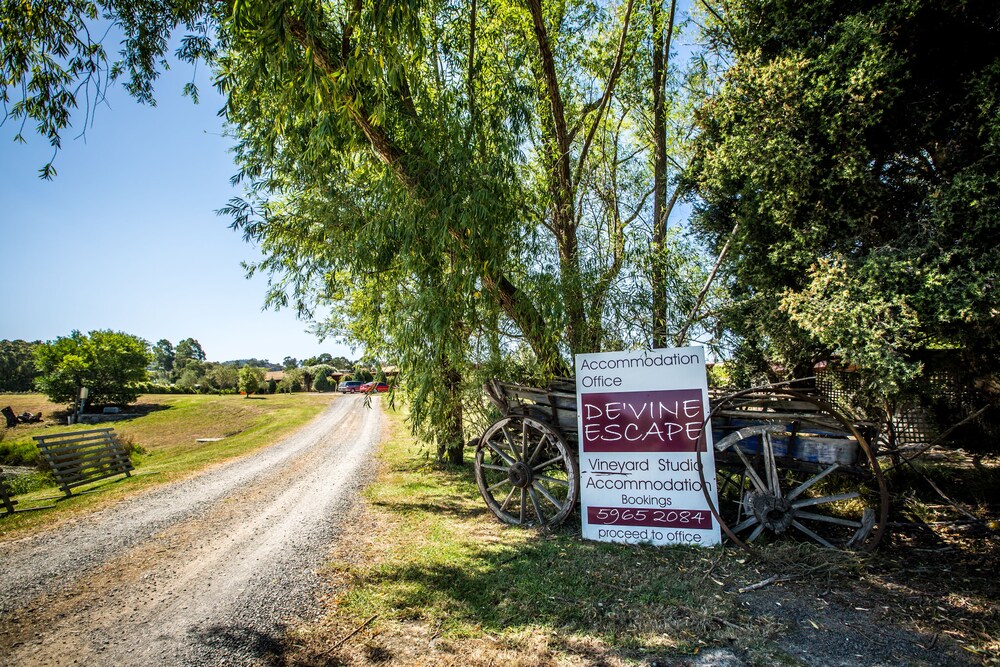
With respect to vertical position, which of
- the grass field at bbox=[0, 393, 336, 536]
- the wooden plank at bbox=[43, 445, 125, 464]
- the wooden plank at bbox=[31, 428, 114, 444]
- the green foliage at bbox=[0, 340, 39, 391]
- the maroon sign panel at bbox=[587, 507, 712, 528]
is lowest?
the grass field at bbox=[0, 393, 336, 536]

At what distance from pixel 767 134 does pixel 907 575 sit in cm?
453

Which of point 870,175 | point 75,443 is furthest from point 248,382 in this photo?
point 870,175

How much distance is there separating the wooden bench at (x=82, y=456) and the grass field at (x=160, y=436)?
0.87 feet

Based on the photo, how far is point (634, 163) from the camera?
939 cm

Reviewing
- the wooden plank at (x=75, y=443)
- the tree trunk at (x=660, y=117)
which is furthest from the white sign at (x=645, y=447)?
the wooden plank at (x=75, y=443)

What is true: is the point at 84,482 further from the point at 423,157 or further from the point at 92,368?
the point at 92,368

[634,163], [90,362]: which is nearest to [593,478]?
[634,163]

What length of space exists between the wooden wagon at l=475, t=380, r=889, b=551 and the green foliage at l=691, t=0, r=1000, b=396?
0.85m

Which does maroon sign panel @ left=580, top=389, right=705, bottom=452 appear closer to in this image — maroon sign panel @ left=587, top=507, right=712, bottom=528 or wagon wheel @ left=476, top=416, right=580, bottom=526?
wagon wheel @ left=476, top=416, right=580, bottom=526

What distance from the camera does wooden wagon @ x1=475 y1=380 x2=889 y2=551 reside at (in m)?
4.33

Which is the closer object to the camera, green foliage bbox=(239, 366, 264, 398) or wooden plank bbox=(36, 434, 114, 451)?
wooden plank bbox=(36, 434, 114, 451)

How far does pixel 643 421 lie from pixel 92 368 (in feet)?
127

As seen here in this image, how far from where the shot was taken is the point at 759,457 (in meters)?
4.94

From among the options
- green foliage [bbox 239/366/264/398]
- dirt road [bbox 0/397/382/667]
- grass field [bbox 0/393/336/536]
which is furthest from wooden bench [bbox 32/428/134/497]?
green foliage [bbox 239/366/264/398]
